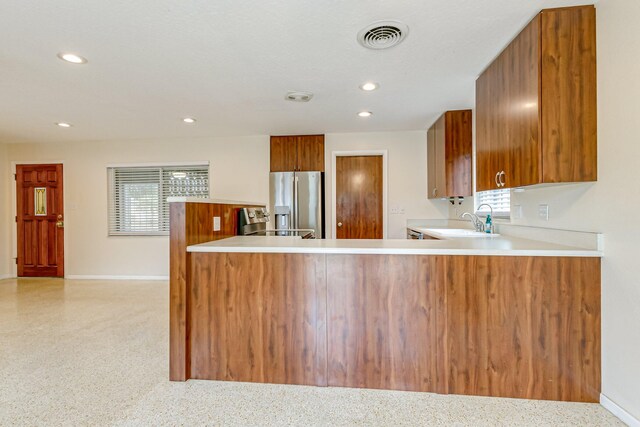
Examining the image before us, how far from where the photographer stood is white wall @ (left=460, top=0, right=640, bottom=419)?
1.44 meters

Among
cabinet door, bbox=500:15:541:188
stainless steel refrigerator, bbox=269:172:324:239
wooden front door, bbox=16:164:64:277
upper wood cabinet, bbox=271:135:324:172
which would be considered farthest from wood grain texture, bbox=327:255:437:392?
wooden front door, bbox=16:164:64:277

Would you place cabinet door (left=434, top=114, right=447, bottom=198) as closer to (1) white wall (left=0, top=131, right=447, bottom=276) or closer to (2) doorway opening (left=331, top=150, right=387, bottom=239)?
(1) white wall (left=0, top=131, right=447, bottom=276)

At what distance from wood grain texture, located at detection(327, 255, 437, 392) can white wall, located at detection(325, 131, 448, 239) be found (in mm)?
2818

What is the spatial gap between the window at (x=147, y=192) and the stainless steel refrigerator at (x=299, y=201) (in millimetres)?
1257

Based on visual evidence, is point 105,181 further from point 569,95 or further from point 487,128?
point 569,95

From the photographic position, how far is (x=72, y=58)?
224 centimetres

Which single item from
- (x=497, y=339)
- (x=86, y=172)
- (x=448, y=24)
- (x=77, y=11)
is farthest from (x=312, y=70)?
(x=86, y=172)

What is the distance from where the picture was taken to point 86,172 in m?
4.95

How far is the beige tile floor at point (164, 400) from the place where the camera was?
156cm

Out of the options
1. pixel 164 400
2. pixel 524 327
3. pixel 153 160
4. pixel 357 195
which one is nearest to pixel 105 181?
pixel 153 160

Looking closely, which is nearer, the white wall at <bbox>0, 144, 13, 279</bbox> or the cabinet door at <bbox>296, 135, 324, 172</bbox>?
the cabinet door at <bbox>296, 135, 324, 172</bbox>

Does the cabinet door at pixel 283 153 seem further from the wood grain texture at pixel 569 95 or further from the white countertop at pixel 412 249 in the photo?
the wood grain texture at pixel 569 95

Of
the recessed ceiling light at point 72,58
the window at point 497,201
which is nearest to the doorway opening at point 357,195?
the window at point 497,201

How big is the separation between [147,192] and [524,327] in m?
5.22
